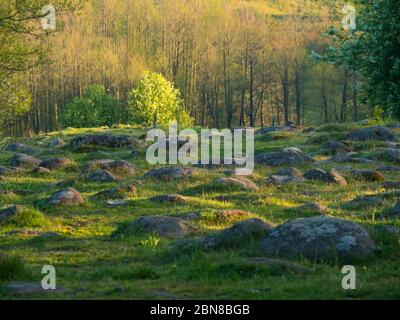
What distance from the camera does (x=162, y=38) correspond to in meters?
120

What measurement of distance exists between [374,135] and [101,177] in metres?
22.3

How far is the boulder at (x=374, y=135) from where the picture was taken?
149ft

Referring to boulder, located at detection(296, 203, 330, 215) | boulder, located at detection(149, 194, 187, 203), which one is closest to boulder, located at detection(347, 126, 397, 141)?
boulder, located at detection(296, 203, 330, 215)

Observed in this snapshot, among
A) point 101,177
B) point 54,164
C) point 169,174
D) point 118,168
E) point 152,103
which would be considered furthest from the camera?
point 152,103

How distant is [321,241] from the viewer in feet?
47.0

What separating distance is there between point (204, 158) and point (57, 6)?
46.7 ft

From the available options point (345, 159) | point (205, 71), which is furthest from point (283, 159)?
point (205, 71)

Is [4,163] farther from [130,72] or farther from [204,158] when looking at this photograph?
[130,72]

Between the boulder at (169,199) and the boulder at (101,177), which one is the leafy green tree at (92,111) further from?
the boulder at (169,199)

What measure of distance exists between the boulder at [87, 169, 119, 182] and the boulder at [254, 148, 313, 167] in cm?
904

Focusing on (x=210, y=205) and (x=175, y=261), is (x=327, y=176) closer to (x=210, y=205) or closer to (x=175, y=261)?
(x=210, y=205)

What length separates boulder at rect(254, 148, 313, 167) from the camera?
3594cm

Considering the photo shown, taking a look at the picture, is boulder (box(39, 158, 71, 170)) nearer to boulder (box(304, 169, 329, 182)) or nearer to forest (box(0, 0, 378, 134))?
boulder (box(304, 169, 329, 182))

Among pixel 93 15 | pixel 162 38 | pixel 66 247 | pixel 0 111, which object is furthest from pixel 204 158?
pixel 93 15
